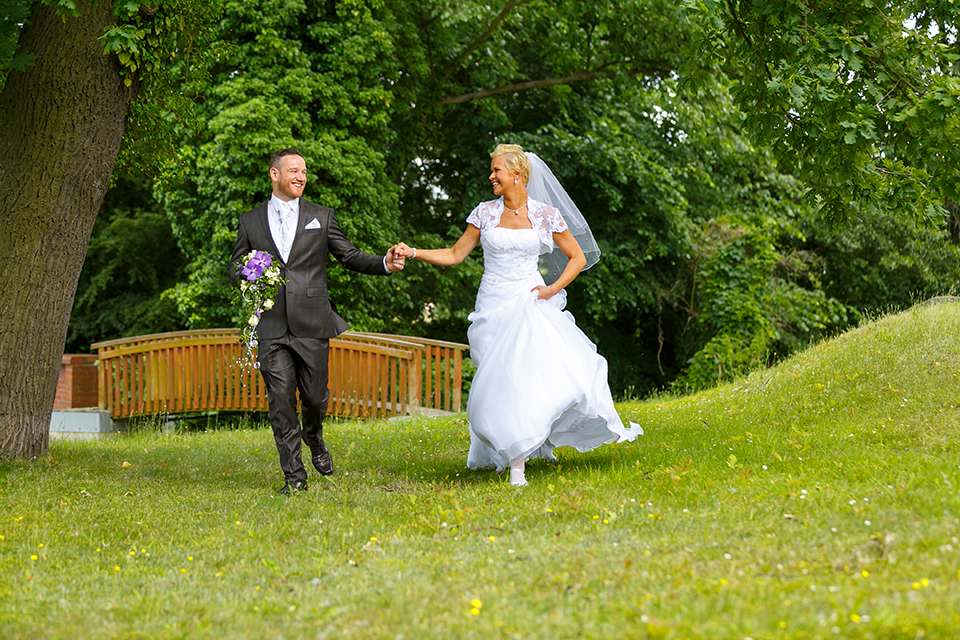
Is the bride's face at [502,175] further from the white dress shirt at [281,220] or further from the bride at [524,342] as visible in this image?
the white dress shirt at [281,220]

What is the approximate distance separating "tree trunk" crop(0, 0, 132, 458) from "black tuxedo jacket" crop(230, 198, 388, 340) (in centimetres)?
Answer: 223

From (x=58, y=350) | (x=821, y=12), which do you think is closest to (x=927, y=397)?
(x=821, y=12)

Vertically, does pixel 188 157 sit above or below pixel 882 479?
above

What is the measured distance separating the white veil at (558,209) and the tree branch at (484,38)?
11.7 meters

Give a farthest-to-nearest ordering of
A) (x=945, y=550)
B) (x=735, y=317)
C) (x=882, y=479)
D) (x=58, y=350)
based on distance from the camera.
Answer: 1. (x=735, y=317)
2. (x=58, y=350)
3. (x=882, y=479)
4. (x=945, y=550)

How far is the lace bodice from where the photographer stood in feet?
22.1

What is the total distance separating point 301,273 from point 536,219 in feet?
6.05

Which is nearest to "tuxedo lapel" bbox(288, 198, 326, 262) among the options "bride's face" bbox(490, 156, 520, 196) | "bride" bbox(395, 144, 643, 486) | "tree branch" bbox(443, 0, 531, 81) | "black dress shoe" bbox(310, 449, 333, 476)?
"bride" bbox(395, 144, 643, 486)

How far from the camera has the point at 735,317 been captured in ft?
63.0

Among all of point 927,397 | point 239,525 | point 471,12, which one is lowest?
point 239,525

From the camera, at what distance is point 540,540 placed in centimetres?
456

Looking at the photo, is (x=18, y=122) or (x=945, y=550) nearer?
(x=945, y=550)

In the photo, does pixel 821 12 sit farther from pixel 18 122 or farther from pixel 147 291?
pixel 147 291

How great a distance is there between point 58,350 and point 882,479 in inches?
273
